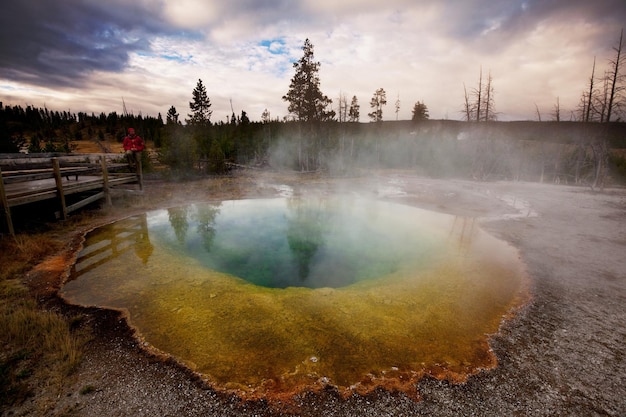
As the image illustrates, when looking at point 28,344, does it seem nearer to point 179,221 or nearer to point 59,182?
point 59,182

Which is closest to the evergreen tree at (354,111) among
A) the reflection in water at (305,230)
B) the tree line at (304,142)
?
the tree line at (304,142)

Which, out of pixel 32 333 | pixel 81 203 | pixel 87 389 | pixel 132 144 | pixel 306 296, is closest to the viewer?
pixel 87 389

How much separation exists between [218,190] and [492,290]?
15393 millimetres

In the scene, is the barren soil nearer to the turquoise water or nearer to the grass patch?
the grass patch

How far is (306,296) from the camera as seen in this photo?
5.95m

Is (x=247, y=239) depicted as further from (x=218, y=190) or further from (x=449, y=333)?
(x=218, y=190)

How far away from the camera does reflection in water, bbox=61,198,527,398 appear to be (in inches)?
155

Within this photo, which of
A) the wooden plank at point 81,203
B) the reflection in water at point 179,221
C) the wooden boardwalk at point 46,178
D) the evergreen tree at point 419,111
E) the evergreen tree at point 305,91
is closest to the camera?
the wooden boardwalk at point 46,178

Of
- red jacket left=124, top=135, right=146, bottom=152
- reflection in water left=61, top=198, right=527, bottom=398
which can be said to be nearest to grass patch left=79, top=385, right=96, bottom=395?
reflection in water left=61, top=198, right=527, bottom=398

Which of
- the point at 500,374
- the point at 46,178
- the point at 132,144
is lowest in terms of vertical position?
the point at 500,374

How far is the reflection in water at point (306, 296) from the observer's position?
395 centimetres

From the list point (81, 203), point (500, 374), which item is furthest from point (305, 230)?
point (81, 203)

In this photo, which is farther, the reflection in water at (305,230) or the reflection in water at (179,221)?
the reflection in water at (179,221)

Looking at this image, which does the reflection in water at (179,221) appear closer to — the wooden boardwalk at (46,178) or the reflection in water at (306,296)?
the reflection in water at (306,296)
